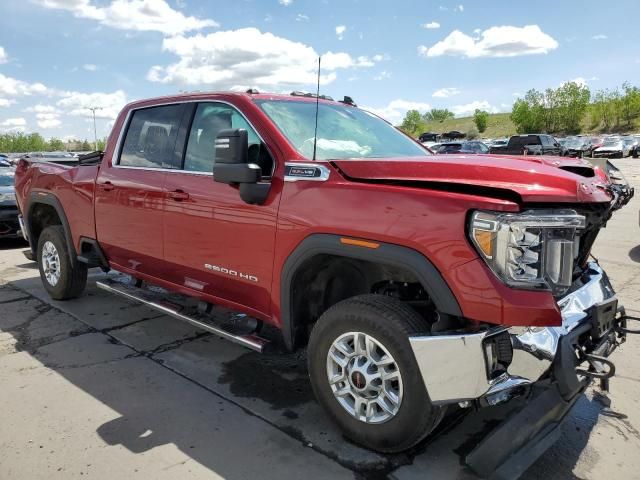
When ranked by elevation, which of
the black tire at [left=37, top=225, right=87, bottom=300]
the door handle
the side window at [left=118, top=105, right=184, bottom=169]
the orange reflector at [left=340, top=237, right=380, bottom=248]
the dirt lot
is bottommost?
the dirt lot

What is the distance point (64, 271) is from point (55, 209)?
26.8 inches

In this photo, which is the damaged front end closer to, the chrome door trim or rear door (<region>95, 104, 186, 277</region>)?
the chrome door trim

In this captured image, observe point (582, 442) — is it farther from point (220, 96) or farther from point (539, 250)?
point (220, 96)

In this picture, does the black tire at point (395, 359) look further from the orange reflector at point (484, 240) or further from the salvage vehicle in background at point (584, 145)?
the salvage vehicle in background at point (584, 145)

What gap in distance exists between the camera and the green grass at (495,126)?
94.3 m

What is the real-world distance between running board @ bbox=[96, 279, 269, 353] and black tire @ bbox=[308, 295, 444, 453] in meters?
0.47

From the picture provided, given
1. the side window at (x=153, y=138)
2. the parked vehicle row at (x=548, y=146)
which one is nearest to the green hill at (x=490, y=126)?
the parked vehicle row at (x=548, y=146)

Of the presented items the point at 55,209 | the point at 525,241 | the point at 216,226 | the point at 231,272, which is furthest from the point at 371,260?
the point at 55,209

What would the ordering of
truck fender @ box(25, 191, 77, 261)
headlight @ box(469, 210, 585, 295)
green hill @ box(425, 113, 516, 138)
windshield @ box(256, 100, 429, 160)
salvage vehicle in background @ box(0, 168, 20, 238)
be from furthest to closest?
1. green hill @ box(425, 113, 516, 138)
2. salvage vehicle in background @ box(0, 168, 20, 238)
3. truck fender @ box(25, 191, 77, 261)
4. windshield @ box(256, 100, 429, 160)
5. headlight @ box(469, 210, 585, 295)

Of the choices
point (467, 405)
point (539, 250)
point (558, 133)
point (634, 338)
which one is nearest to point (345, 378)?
point (467, 405)

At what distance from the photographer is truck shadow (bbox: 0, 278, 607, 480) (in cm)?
290

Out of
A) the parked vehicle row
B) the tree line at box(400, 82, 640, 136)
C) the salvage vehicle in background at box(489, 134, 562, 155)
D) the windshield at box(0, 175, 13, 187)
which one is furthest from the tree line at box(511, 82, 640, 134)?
the windshield at box(0, 175, 13, 187)

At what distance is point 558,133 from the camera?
3821 inches

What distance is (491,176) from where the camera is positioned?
2553mm
